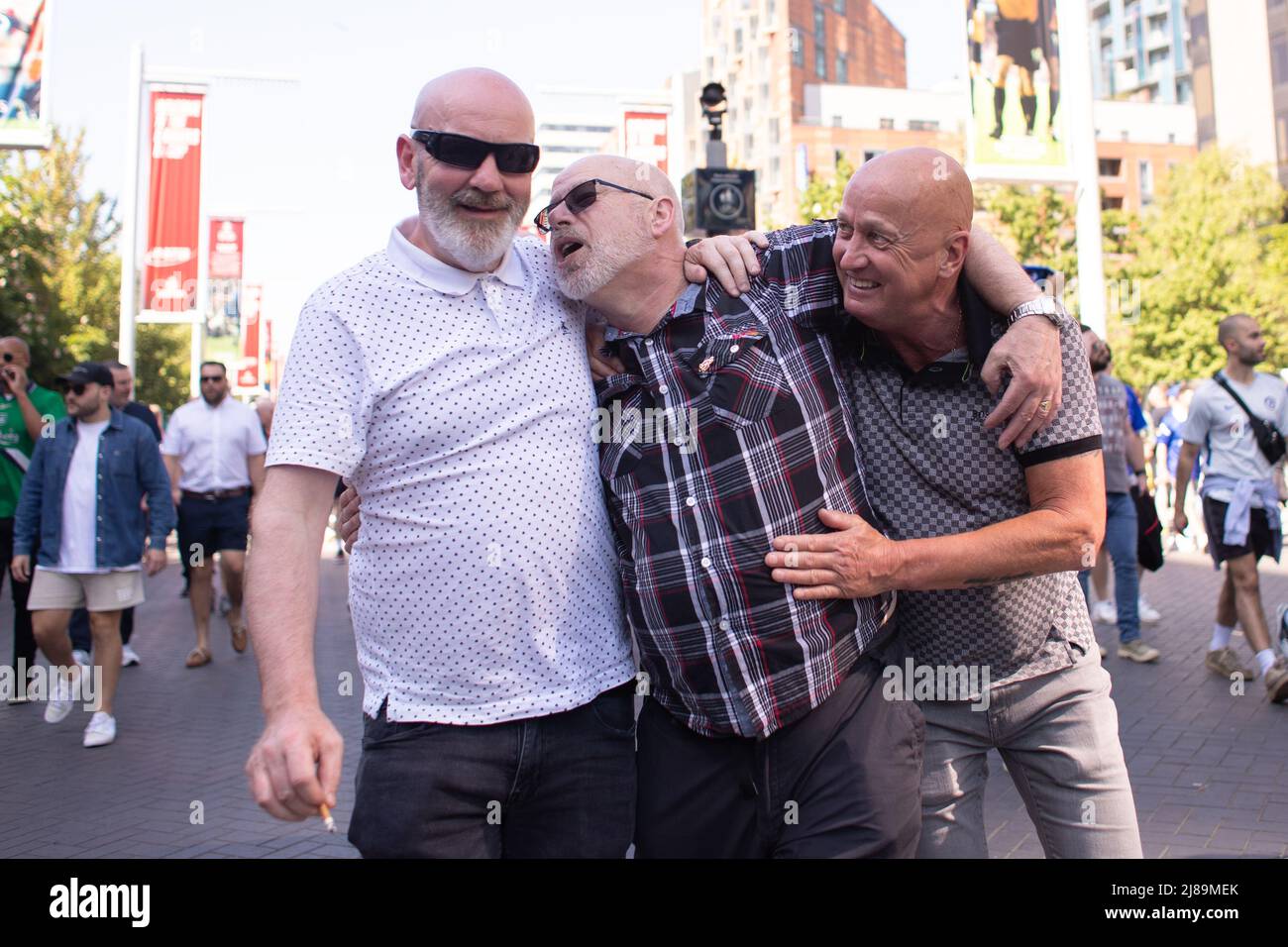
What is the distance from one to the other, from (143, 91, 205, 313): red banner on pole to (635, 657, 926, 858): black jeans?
54.6ft

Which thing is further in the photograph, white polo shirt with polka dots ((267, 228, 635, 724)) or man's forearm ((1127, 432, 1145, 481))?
man's forearm ((1127, 432, 1145, 481))

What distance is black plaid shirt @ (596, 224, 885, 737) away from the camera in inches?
93.1

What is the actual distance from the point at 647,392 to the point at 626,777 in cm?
80

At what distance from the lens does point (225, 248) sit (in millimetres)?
23594

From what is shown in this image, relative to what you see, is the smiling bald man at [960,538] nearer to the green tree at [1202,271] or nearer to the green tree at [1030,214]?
the green tree at [1030,214]

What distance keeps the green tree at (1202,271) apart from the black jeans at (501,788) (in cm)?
3266

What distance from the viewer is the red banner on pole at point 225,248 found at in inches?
927

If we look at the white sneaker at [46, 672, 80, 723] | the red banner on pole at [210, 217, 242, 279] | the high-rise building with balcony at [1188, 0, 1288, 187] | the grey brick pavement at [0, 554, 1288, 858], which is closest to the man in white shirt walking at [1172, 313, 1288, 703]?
the grey brick pavement at [0, 554, 1288, 858]

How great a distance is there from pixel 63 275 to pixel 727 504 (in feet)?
100

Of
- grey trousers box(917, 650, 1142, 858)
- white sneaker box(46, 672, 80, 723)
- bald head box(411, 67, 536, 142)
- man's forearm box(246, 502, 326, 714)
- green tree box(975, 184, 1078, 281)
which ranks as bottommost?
green tree box(975, 184, 1078, 281)

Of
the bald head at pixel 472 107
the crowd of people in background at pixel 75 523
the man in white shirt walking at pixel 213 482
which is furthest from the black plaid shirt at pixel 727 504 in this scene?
the man in white shirt walking at pixel 213 482

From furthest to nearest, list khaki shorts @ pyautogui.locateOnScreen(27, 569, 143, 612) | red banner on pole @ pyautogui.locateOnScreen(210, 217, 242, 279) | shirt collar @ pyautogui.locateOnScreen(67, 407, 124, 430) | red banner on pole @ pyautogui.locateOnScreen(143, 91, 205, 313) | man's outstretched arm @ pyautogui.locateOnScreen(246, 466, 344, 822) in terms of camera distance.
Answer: red banner on pole @ pyautogui.locateOnScreen(210, 217, 242, 279)
red banner on pole @ pyautogui.locateOnScreen(143, 91, 205, 313)
shirt collar @ pyautogui.locateOnScreen(67, 407, 124, 430)
khaki shorts @ pyautogui.locateOnScreen(27, 569, 143, 612)
man's outstretched arm @ pyautogui.locateOnScreen(246, 466, 344, 822)

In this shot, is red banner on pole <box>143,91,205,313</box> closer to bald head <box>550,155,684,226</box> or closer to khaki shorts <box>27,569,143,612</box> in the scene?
khaki shorts <box>27,569,143,612</box>
